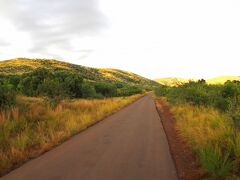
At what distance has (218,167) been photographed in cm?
633

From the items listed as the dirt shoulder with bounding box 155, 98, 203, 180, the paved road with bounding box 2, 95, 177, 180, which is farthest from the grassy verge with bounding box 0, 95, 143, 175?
the dirt shoulder with bounding box 155, 98, 203, 180

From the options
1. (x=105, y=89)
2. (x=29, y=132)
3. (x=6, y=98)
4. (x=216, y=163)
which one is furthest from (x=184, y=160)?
(x=105, y=89)

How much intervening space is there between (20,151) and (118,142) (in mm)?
3816

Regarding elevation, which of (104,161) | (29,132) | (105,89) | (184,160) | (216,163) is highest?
(105,89)

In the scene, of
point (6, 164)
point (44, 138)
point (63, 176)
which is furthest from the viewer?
point (44, 138)

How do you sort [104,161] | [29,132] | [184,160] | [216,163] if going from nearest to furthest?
[216,163], [104,161], [184,160], [29,132]

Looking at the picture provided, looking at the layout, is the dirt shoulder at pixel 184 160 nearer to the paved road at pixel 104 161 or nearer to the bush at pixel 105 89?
the paved road at pixel 104 161

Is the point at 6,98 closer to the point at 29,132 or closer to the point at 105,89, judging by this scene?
the point at 29,132

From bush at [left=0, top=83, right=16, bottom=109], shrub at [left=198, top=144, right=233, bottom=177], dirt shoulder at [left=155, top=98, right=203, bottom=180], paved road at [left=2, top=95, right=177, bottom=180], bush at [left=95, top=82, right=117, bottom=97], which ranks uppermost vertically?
bush at [left=95, top=82, right=117, bottom=97]

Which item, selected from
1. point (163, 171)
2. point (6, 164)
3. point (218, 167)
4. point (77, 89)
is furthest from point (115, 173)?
point (77, 89)

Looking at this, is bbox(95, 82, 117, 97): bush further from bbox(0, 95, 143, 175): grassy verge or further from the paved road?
the paved road

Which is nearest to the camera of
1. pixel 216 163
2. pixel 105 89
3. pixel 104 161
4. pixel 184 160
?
pixel 216 163

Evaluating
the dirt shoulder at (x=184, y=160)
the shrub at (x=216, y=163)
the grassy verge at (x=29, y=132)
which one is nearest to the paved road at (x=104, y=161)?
the dirt shoulder at (x=184, y=160)

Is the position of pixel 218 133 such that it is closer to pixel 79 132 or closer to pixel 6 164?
pixel 6 164
